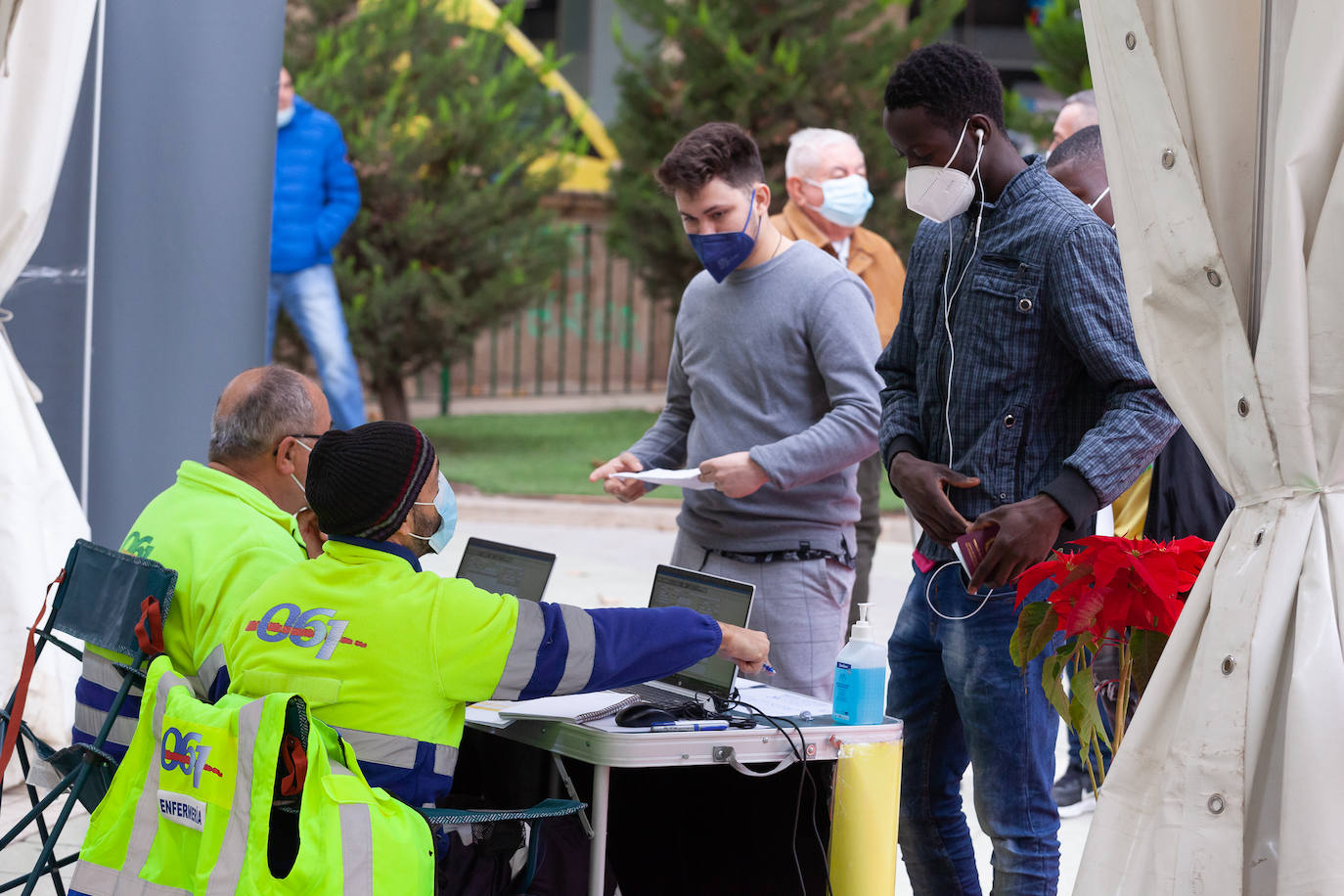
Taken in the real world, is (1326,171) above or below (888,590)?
above

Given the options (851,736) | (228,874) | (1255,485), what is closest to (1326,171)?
(1255,485)

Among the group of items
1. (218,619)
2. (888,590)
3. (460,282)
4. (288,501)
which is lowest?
(888,590)

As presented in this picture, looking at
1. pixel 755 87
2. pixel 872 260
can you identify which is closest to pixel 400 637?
pixel 872 260

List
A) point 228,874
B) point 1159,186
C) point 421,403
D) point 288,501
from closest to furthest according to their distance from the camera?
point 1159,186, point 228,874, point 288,501, point 421,403

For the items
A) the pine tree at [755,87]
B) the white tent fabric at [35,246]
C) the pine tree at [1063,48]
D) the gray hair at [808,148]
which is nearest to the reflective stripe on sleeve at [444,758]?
the white tent fabric at [35,246]

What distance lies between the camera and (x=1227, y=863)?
1929mm

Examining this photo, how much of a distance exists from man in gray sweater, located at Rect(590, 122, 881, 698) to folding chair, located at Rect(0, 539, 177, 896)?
3.94 ft

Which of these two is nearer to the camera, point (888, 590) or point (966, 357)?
point (966, 357)

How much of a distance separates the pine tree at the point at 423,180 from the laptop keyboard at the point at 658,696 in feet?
27.7

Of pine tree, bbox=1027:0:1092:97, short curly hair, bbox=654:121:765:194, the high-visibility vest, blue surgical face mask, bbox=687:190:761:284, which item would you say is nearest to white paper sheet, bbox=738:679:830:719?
the high-visibility vest

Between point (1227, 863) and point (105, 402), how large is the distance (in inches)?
162

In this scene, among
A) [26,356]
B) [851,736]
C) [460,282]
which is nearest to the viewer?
[851,736]

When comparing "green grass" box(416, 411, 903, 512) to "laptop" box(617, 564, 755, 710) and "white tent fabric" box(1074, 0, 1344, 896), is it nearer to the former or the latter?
"laptop" box(617, 564, 755, 710)

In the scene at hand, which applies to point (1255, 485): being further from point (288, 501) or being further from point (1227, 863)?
point (288, 501)
